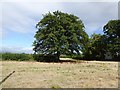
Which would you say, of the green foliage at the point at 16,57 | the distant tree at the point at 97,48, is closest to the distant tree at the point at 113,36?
the distant tree at the point at 97,48

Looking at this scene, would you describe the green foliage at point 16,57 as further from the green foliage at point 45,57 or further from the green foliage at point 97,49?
the green foliage at point 97,49

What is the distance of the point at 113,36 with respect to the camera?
5100 cm

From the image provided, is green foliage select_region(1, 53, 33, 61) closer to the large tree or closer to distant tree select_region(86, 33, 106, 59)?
the large tree

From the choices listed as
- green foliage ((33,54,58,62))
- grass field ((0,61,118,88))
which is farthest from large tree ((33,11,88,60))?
grass field ((0,61,118,88))

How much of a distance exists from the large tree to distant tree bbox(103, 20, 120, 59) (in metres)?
7.75

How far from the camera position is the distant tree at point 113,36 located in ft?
159

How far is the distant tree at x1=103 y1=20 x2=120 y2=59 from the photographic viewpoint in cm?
4856

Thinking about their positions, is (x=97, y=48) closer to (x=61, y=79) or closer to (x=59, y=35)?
(x=59, y=35)

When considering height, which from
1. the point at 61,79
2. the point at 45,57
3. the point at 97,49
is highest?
the point at 97,49

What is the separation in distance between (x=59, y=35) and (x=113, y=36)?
1548 cm

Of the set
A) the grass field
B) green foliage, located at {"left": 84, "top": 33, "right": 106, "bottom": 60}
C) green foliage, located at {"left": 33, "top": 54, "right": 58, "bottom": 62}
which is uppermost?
green foliage, located at {"left": 84, "top": 33, "right": 106, "bottom": 60}

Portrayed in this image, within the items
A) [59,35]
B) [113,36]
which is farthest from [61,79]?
[113,36]

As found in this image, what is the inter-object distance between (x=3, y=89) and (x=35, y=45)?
33082mm

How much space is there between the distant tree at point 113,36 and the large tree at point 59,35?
7.75 metres
